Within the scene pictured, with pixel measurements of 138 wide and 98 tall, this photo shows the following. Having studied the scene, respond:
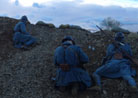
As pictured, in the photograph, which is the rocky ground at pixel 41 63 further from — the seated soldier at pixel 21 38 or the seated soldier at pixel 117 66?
the seated soldier at pixel 21 38

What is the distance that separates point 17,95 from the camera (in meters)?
5.61

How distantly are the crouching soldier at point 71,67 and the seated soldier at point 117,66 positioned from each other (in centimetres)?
45

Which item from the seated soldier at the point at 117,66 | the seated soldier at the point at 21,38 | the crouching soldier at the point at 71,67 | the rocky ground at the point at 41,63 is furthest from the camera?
the seated soldier at the point at 21,38

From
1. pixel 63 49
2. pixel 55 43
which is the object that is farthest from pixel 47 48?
pixel 63 49

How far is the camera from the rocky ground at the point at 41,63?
5.68 metres

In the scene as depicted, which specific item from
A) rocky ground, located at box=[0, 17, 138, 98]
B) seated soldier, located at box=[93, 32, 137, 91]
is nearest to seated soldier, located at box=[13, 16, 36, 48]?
rocky ground, located at box=[0, 17, 138, 98]

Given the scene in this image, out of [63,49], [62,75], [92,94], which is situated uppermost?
[63,49]

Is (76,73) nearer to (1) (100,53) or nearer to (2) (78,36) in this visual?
(1) (100,53)

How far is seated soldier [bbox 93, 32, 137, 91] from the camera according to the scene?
5.81 meters

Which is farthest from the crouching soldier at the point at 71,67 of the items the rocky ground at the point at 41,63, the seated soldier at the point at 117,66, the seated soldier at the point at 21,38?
the seated soldier at the point at 21,38

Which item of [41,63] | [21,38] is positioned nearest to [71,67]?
[41,63]

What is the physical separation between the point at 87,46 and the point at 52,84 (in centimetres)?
345

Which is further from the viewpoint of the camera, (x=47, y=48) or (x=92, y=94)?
(x=47, y=48)

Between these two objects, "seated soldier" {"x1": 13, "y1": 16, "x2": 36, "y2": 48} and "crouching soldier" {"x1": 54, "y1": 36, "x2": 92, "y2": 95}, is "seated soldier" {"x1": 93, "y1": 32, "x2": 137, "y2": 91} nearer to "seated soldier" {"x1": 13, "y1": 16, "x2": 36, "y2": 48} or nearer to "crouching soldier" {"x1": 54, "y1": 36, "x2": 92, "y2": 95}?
"crouching soldier" {"x1": 54, "y1": 36, "x2": 92, "y2": 95}
